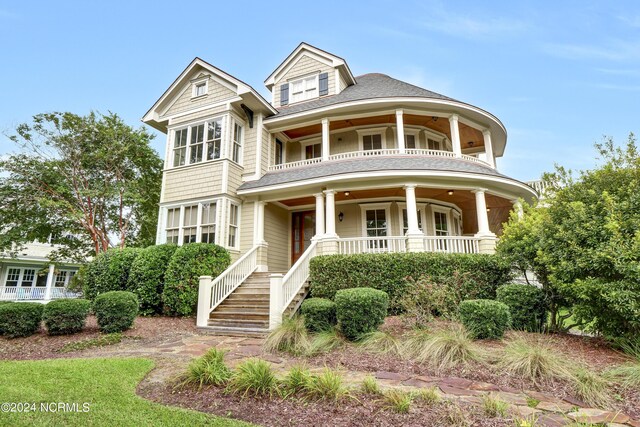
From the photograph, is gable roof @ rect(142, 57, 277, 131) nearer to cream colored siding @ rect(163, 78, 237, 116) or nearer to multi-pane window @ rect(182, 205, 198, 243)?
cream colored siding @ rect(163, 78, 237, 116)

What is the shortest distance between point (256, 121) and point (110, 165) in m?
8.60

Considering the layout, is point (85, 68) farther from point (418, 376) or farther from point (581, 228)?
point (581, 228)

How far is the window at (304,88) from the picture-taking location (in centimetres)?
1512


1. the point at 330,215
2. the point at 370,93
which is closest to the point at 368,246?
the point at 330,215

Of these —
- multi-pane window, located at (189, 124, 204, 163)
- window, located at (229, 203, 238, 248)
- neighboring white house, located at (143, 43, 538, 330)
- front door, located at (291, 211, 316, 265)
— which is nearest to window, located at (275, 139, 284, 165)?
neighboring white house, located at (143, 43, 538, 330)

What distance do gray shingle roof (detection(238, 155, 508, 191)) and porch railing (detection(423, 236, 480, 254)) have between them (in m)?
2.25

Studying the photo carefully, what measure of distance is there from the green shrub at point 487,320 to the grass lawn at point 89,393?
16.5 feet

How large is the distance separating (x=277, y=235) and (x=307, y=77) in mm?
7681

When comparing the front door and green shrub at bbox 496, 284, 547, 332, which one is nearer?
green shrub at bbox 496, 284, 547, 332

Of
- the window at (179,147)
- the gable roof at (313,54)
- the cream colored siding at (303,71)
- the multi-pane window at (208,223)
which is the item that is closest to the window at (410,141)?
the cream colored siding at (303,71)

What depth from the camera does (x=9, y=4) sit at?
360 inches

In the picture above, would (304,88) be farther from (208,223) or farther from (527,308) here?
(527,308)

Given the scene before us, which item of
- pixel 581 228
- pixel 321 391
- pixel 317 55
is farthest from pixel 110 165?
pixel 581 228

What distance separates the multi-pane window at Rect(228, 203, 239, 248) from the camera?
12.3 meters
